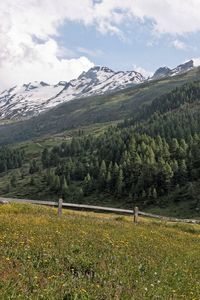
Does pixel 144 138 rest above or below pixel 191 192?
above

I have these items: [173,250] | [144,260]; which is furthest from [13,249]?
[173,250]

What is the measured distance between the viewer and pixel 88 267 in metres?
14.1

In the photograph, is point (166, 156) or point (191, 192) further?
point (166, 156)

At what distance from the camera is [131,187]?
151 meters

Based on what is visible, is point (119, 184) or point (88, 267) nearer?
point (88, 267)

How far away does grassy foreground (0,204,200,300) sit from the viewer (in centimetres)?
1039

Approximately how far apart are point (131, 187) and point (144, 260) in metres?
136

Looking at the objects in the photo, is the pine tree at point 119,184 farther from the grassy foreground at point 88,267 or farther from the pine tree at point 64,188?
the grassy foreground at point 88,267

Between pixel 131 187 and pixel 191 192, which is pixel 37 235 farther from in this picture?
pixel 131 187

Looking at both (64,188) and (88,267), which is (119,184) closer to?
(64,188)

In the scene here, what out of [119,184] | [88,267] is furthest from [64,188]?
[88,267]

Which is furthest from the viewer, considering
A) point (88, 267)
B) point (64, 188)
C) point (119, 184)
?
point (64, 188)

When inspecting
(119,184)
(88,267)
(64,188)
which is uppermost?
(119,184)

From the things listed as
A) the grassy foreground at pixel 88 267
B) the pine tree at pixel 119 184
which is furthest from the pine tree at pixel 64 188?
the grassy foreground at pixel 88 267
